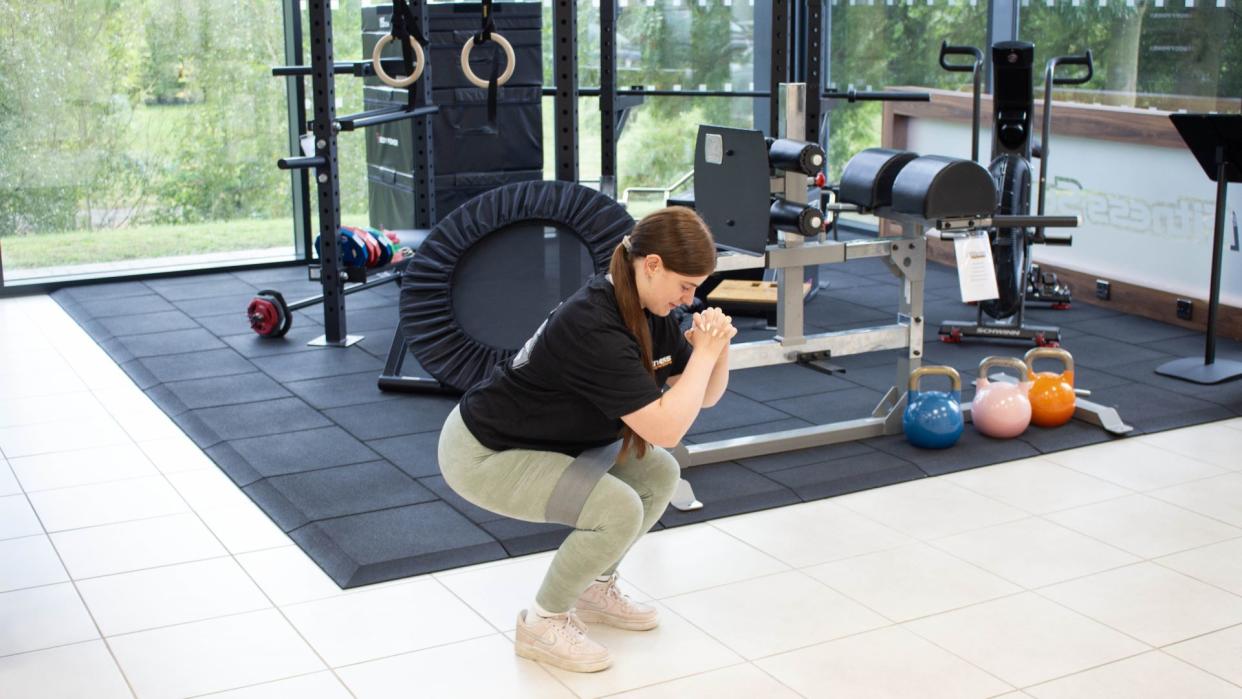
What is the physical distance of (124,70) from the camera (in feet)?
24.4

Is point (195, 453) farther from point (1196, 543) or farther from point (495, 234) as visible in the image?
point (1196, 543)

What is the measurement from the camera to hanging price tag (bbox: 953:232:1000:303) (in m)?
4.32

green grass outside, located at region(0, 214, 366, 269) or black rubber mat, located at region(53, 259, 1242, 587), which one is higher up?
green grass outside, located at region(0, 214, 366, 269)

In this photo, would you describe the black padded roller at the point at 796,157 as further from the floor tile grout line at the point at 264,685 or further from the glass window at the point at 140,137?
the glass window at the point at 140,137

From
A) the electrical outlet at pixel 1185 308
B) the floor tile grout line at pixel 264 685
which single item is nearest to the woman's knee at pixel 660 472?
the floor tile grout line at pixel 264 685

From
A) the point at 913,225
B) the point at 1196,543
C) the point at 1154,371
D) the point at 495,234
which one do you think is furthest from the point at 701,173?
the point at 1154,371

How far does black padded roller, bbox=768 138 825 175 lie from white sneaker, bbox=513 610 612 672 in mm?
1727

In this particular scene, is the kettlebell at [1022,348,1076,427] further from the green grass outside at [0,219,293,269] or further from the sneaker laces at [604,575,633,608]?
the green grass outside at [0,219,293,269]

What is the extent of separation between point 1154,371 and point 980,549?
223cm

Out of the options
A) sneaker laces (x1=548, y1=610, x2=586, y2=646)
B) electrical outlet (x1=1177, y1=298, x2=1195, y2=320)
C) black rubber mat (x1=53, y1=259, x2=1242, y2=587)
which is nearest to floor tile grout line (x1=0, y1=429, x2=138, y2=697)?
black rubber mat (x1=53, y1=259, x2=1242, y2=587)

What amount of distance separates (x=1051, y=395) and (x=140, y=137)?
5331mm

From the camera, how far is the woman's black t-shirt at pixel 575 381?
2809 millimetres

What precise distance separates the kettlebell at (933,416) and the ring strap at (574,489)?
1825mm

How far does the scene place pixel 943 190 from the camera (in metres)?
4.18
